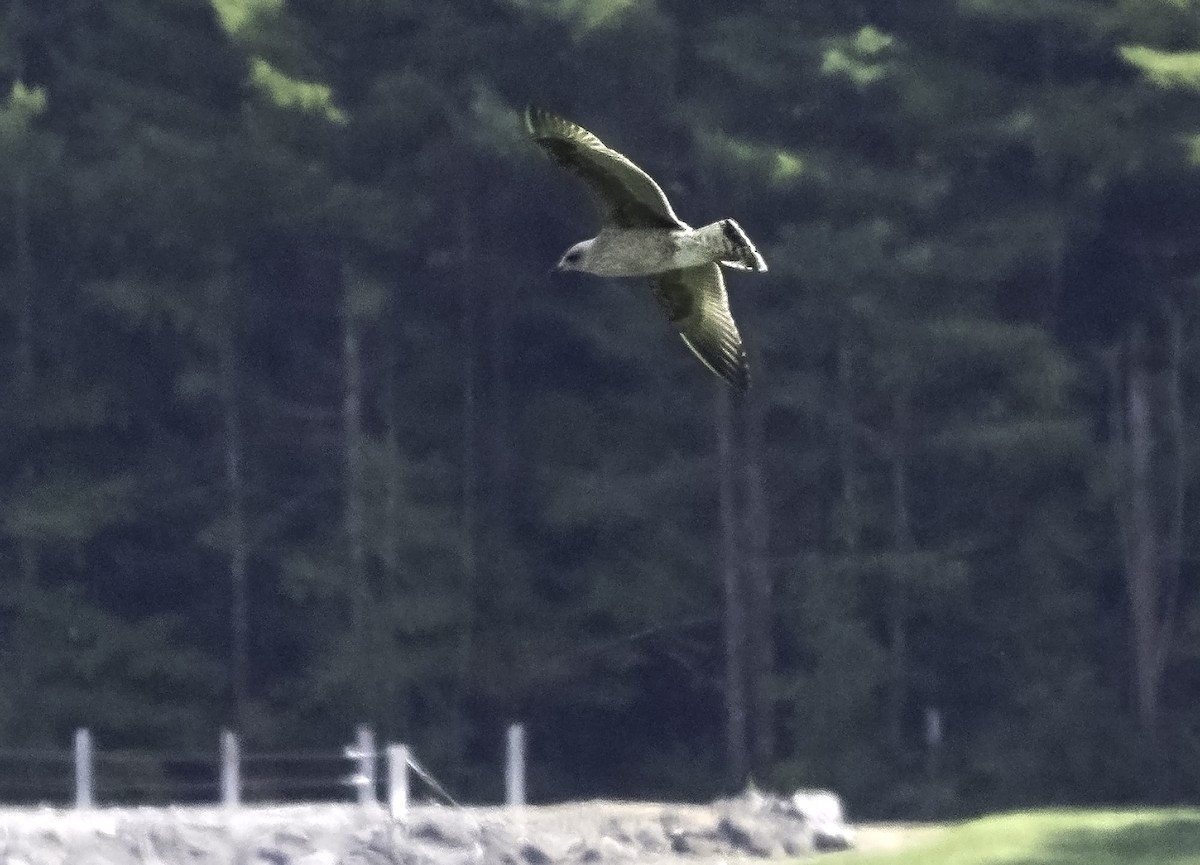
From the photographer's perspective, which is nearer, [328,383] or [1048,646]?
[1048,646]

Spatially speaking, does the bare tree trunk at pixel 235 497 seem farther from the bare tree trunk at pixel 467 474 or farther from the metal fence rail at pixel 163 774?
the bare tree trunk at pixel 467 474

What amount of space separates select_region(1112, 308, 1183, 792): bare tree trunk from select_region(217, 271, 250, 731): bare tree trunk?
829 centimetres

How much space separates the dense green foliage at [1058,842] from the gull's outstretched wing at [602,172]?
829 cm

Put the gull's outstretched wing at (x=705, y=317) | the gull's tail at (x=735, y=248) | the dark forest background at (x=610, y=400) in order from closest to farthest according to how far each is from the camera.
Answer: the gull's tail at (x=735, y=248), the gull's outstretched wing at (x=705, y=317), the dark forest background at (x=610, y=400)

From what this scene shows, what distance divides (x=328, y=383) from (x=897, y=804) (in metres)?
8.02

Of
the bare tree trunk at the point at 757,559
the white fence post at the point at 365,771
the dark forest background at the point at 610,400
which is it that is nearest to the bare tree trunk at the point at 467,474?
the dark forest background at the point at 610,400

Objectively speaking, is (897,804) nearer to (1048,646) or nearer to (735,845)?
(1048,646)

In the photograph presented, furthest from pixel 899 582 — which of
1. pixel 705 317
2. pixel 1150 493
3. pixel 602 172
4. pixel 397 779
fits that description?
pixel 602 172

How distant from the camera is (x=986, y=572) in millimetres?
27453

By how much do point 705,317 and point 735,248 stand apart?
1276 millimetres

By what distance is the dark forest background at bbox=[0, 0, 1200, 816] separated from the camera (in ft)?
86.2

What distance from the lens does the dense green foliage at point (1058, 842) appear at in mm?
16672

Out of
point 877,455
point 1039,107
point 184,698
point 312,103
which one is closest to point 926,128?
point 1039,107

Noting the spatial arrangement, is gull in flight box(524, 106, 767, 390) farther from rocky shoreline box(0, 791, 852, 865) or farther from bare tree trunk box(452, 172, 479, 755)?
bare tree trunk box(452, 172, 479, 755)
